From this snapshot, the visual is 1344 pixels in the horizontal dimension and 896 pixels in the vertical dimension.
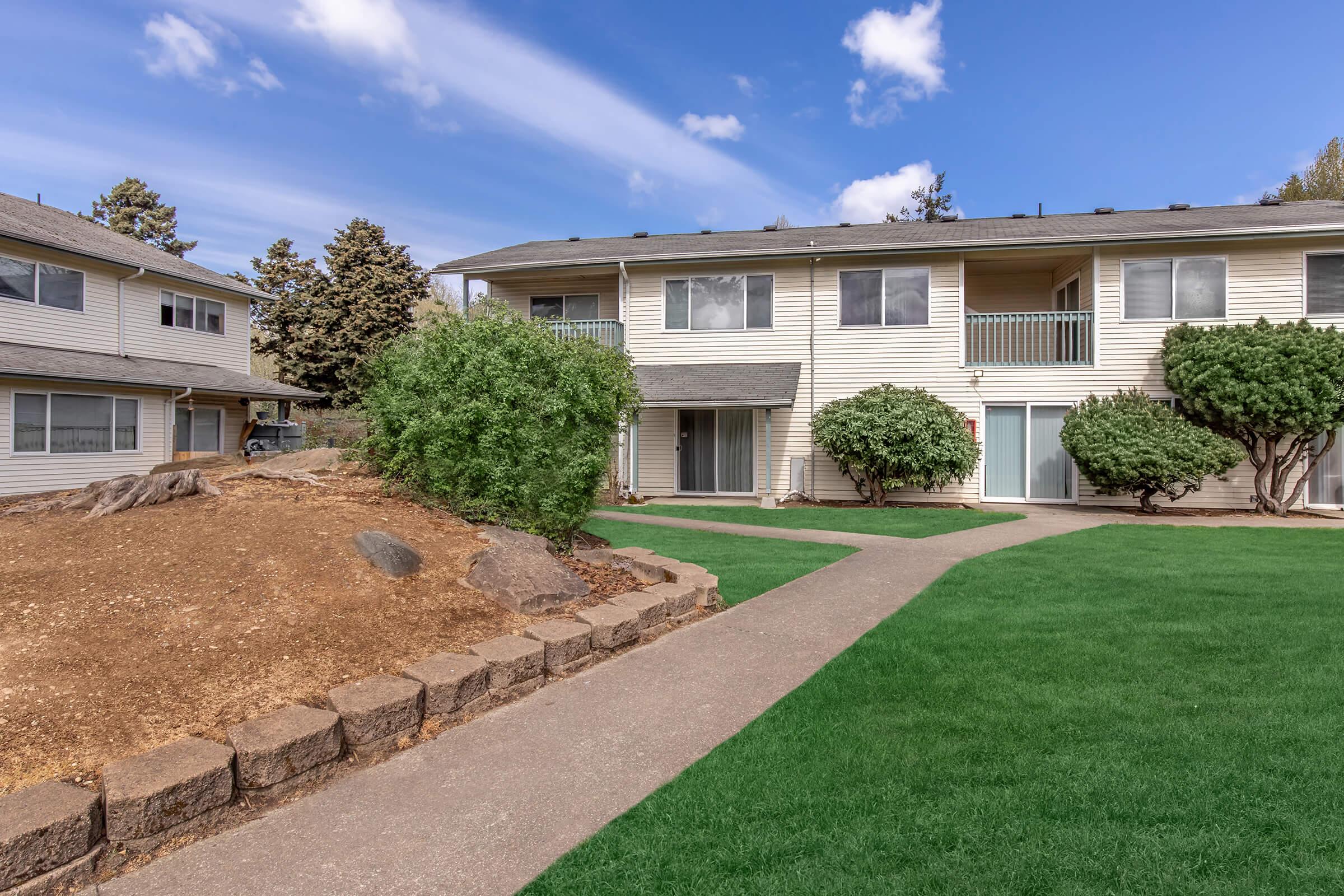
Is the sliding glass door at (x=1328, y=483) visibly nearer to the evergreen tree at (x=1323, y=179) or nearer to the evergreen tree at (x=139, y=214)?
the evergreen tree at (x=1323, y=179)

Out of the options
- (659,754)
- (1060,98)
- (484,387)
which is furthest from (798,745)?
(1060,98)

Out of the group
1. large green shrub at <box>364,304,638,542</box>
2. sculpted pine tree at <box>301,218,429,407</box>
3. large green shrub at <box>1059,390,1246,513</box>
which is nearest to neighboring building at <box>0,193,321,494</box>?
sculpted pine tree at <box>301,218,429,407</box>

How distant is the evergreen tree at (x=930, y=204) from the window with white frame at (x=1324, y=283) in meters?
24.1

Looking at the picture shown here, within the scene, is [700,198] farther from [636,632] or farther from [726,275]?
[636,632]

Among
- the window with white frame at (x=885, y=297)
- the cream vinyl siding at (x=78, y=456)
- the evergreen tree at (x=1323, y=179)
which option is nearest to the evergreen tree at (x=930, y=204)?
the evergreen tree at (x=1323, y=179)

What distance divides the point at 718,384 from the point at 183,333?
15382mm

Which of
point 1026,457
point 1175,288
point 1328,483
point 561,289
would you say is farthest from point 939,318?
point 561,289

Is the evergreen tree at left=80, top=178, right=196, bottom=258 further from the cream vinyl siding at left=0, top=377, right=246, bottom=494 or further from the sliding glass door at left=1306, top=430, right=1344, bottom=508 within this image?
the sliding glass door at left=1306, top=430, right=1344, bottom=508

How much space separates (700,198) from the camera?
27.9 meters

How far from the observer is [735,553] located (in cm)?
941

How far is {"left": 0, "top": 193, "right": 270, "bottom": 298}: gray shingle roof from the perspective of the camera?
1647 cm

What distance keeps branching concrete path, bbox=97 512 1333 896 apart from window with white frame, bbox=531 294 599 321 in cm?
1438

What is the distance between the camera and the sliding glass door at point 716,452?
56.6 ft

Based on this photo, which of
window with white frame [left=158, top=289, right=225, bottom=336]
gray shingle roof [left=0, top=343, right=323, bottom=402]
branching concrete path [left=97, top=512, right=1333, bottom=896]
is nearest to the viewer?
branching concrete path [left=97, top=512, right=1333, bottom=896]
